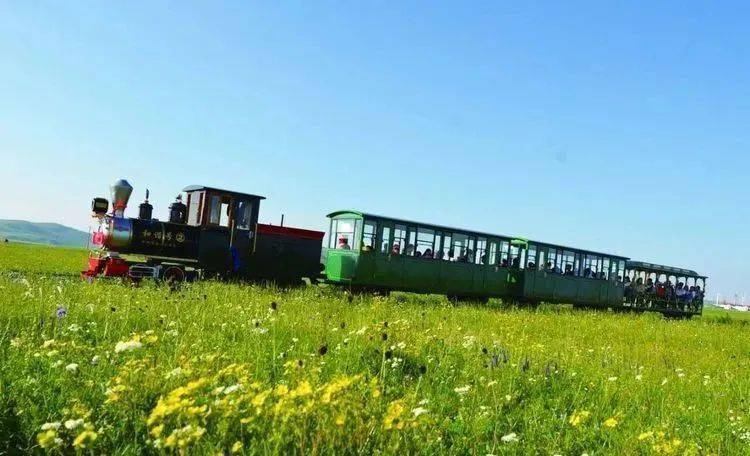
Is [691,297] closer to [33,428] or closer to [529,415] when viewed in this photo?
[529,415]

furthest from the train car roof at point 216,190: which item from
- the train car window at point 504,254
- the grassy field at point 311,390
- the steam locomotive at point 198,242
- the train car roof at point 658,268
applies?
the train car roof at point 658,268

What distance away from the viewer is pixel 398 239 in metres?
19.9

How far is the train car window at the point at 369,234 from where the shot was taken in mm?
18984

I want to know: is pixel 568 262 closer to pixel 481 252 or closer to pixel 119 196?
pixel 481 252

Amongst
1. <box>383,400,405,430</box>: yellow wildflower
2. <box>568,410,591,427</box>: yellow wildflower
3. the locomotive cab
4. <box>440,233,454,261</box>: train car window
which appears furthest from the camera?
<box>440,233,454,261</box>: train car window

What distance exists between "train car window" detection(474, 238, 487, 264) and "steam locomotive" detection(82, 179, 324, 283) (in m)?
6.61

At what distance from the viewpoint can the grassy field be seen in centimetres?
339

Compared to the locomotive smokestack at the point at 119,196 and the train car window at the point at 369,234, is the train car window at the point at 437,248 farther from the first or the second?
the locomotive smokestack at the point at 119,196

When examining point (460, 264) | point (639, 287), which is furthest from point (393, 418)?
point (639, 287)

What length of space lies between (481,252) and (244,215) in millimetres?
9461

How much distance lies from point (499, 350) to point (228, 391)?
4414mm

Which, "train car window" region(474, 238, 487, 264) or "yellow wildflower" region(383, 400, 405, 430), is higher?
"train car window" region(474, 238, 487, 264)

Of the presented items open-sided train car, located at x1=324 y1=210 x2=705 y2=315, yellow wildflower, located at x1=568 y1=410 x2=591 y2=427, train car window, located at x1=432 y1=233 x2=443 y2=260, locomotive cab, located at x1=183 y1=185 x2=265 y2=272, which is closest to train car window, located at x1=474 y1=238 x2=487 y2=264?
open-sided train car, located at x1=324 y1=210 x2=705 y2=315

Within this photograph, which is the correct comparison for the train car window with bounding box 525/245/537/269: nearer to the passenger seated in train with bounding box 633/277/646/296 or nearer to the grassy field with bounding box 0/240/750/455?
the passenger seated in train with bounding box 633/277/646/296
